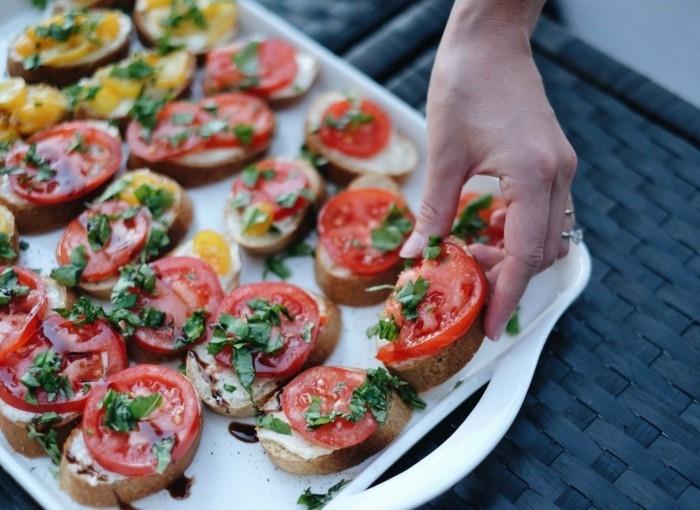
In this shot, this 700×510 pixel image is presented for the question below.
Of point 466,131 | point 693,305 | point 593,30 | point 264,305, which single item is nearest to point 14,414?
point 264,305

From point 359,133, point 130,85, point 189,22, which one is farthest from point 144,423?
point 189,22

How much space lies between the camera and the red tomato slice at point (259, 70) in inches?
141

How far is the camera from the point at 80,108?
344 cm

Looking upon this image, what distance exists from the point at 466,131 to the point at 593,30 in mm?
2158

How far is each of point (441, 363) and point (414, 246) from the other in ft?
1.27

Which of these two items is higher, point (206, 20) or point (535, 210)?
point (535, 210)

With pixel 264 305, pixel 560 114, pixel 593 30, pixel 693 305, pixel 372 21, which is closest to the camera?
pixel 264 305

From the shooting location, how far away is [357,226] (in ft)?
10.3

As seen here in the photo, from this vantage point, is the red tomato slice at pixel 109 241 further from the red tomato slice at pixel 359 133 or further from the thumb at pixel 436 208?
the thumb at pixel 436 208

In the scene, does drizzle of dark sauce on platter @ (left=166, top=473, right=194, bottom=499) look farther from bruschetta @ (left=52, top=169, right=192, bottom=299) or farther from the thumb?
the thumb

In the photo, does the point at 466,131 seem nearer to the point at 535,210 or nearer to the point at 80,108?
the point at 535,210

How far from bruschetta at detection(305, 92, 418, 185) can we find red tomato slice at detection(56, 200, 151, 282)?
742mm

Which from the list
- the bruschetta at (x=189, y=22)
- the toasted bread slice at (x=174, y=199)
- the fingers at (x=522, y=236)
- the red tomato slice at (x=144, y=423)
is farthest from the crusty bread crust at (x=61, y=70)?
the fingers at (x=522, y=236)

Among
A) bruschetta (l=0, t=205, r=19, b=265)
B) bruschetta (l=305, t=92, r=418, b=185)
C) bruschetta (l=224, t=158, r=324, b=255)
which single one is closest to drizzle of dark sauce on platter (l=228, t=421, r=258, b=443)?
bruschetta (l=224, t=158, r=324, b=255)
